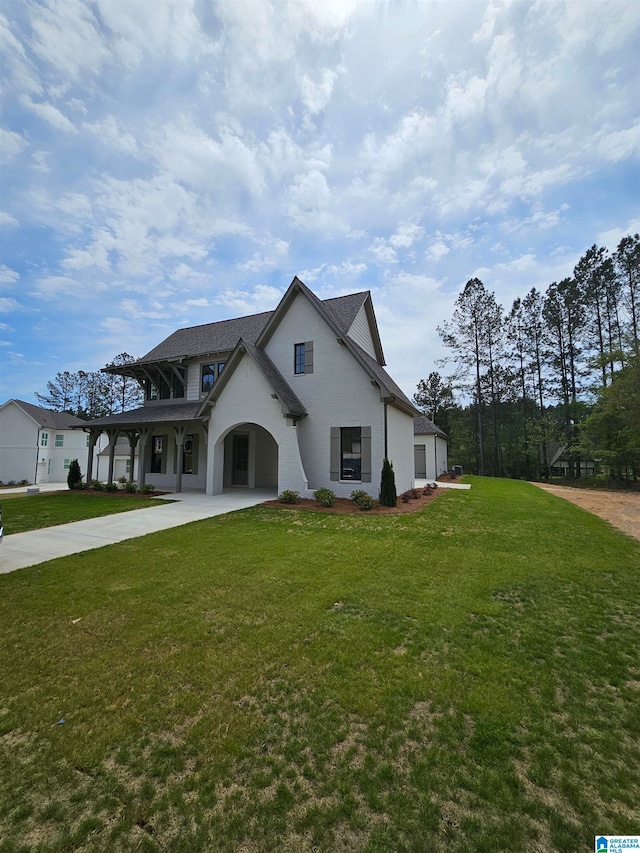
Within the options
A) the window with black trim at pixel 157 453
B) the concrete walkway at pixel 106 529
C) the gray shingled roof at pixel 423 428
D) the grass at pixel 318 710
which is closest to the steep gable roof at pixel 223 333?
the window with black trim at pixel 157 453

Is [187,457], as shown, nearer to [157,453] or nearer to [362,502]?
[157,453]

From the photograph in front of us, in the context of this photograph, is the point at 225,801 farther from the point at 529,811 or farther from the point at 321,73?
the point at 321,73

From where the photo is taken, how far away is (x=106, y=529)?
9727 millimetres

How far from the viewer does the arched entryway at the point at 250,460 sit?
18.6 m

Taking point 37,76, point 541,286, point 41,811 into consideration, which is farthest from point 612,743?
point 541,286

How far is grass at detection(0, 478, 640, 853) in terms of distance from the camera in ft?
6.66

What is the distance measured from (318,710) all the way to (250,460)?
53.0ft

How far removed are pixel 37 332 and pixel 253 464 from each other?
27537 mm

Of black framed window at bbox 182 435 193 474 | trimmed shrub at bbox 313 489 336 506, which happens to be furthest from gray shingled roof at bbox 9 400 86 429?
trimmed shrub at bbox 313 489 336 506

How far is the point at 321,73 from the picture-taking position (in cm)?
1160

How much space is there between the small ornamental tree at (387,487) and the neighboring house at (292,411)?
0.75 meters

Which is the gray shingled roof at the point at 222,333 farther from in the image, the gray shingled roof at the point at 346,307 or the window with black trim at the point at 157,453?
the window with black trim at the point at 157,453

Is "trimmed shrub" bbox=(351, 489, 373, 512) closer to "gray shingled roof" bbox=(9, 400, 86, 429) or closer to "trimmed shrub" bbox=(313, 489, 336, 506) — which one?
"trimmed shrub" bbox=(313, 489, 336, 506)

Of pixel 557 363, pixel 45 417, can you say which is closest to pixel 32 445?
pixel 45 417
